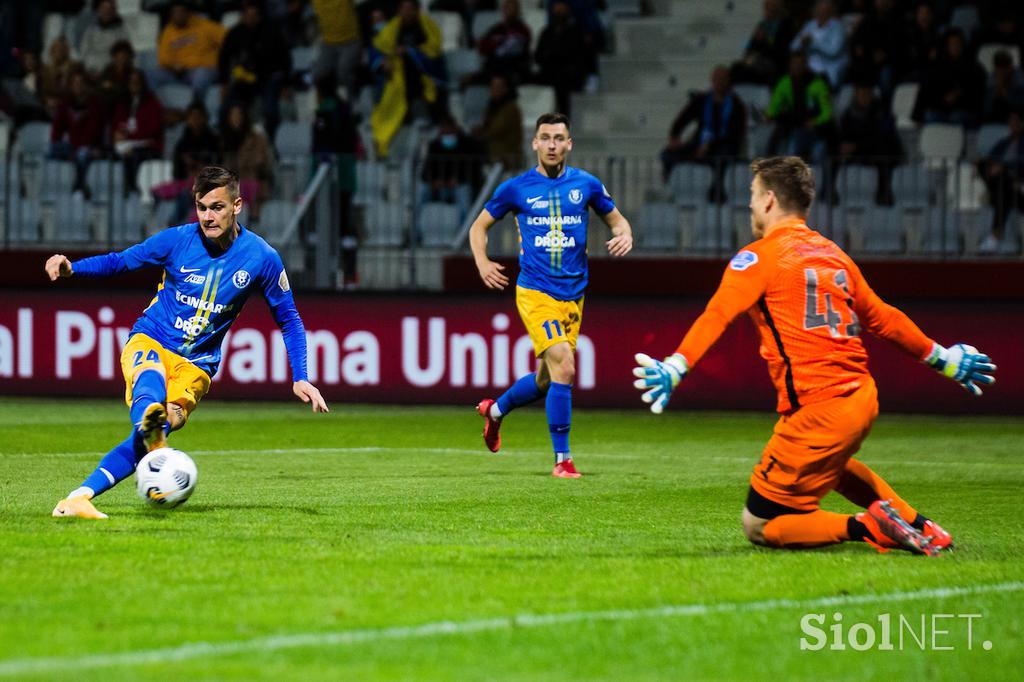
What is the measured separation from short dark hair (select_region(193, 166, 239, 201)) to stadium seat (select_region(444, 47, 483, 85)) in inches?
528

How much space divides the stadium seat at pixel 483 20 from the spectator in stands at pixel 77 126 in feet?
15.9

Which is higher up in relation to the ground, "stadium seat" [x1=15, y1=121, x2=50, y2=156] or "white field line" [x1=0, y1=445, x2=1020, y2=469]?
"stadium seat" [x1=15, y1=121, x2=50, y2=156]

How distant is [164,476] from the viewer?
8336 mm

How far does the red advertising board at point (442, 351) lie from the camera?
1675 centimetres

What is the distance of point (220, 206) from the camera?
881 cm

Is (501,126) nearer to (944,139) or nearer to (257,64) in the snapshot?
(257,64)

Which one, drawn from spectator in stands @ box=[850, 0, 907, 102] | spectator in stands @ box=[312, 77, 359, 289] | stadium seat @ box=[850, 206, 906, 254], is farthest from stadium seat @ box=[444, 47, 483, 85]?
stadium seat @ box=[850, 206, 906, 254]

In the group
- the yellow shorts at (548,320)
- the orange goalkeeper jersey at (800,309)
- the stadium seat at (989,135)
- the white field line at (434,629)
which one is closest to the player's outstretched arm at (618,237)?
the yellow shorts at (548,320)

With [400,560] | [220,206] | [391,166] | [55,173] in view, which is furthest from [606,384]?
[400,560]

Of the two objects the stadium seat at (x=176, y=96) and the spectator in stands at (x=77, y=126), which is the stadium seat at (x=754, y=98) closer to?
the stadium seat at (x=176, y=96)

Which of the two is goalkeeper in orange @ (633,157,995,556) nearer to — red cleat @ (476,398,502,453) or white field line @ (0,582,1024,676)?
white field line @ (0,582,1024,676)

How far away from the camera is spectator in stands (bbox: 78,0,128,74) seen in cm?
2364

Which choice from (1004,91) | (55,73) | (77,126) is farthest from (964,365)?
(55,73)

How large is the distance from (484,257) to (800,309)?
471 cm
